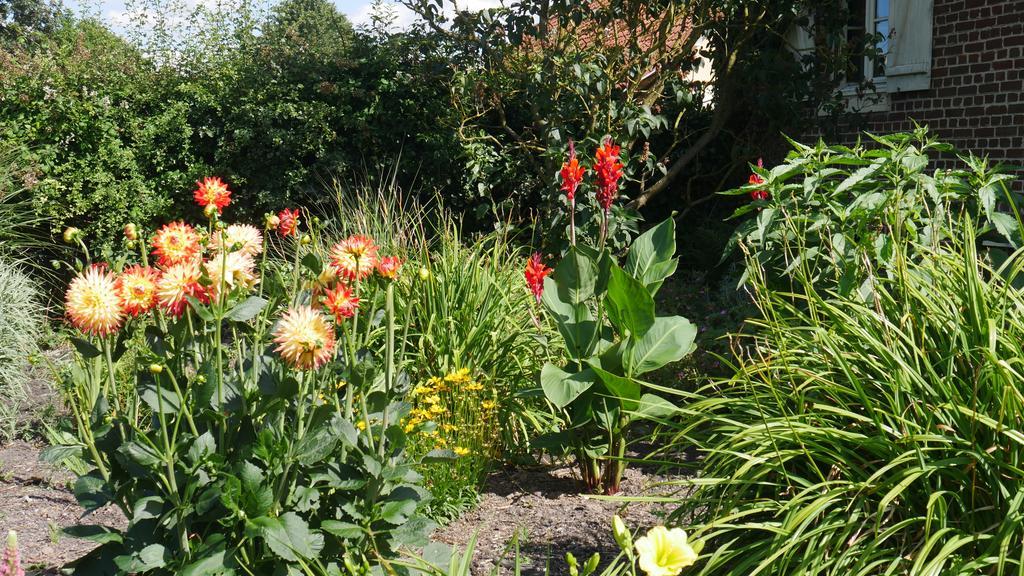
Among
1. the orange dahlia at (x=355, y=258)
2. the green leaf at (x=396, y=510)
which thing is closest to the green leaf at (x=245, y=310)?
the orange dahlia at (x=355, y=258)

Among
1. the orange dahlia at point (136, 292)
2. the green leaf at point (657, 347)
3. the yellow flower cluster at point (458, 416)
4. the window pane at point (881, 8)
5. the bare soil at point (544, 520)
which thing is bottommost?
the bare soil at point (544, 520)

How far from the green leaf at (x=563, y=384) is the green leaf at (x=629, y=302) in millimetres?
257

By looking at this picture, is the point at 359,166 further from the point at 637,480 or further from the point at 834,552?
the point at 834,552

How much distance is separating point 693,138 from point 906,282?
7501 mm

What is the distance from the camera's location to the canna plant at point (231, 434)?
209 centimetres

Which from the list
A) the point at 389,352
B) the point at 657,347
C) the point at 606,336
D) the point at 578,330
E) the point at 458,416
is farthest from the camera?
the point at 458,416

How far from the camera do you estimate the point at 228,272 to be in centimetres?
222

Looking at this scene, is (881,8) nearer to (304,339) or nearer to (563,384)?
(563,384)

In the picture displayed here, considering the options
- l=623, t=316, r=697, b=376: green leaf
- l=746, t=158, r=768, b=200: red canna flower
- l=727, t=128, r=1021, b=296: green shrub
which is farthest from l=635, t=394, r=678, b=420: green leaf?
l=746, t=158, r=768, b=200: red canna flower

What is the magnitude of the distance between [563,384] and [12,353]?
3.51m

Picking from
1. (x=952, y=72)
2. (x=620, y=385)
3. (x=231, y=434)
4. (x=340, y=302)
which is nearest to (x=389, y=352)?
(x=340, y=302)

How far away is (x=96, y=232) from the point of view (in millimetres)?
8438

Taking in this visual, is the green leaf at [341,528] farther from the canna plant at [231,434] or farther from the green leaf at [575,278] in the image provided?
the green leaf at [575,278]

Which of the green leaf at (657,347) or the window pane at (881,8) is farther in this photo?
the window pane at (881,8)
